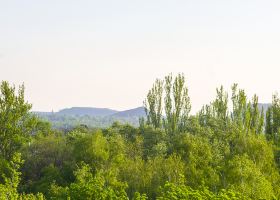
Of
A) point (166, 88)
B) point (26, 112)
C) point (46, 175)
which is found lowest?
point (46, 175)

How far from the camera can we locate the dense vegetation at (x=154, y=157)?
117 feet

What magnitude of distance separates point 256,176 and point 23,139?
34160 mm

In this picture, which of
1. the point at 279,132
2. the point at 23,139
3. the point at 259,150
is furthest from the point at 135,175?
the point at 279,132

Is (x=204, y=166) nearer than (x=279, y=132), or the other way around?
(x=204, y=166)

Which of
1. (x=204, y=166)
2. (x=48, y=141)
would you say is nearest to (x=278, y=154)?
(x=204, y=166)

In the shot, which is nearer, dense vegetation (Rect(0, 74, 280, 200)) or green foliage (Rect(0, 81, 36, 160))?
dense vegetation (Rect(0, 74, 280, 200))

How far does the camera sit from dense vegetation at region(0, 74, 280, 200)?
117ft

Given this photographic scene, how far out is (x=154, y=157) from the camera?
58688 mm

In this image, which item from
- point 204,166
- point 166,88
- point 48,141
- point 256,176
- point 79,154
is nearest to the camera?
point 256,176

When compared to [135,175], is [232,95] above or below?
above

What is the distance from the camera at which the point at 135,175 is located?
4938 cm

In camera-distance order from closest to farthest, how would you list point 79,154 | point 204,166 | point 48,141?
1. point 204,166
2. point 79,154
3. point 48,141

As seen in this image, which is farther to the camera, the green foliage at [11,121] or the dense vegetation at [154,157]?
the green foliage at [11,121]

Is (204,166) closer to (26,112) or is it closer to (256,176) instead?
(256,176)
